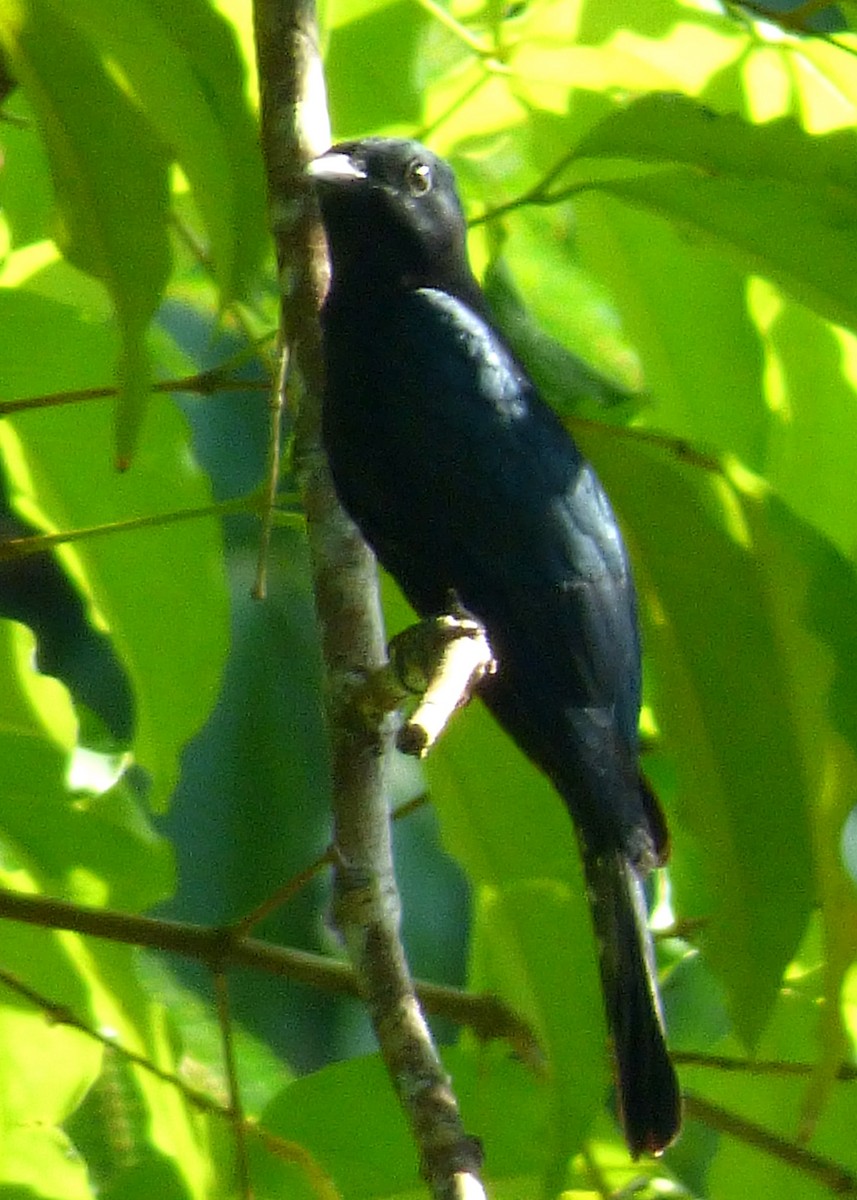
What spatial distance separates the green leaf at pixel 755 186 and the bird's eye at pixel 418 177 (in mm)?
830

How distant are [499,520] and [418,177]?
2.04ft

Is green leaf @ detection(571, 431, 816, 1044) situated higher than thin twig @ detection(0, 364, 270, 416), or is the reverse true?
thin twig @ detection(0, 364, 270, 416)

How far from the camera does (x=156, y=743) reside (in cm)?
175

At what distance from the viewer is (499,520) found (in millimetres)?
2053

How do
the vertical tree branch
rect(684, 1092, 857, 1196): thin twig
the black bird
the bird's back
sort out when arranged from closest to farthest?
the vertical tree branch → rect(684, 1092, 857, 1196): thin twig → the black bird → the bird's back

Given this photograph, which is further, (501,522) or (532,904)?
(501,522)

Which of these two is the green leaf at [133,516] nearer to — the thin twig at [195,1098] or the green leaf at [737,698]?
the thin twig at [195,1098]

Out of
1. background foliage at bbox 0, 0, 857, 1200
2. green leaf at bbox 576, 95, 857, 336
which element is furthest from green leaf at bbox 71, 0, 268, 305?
green leaf at bbox 576, 95, 857, 336

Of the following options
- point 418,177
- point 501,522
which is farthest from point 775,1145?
point 418,177

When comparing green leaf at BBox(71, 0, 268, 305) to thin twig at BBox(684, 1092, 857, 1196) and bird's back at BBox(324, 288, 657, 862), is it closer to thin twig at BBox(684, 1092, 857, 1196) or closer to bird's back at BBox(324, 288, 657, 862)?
bird's back at BBox(324, 288, 657, 862)

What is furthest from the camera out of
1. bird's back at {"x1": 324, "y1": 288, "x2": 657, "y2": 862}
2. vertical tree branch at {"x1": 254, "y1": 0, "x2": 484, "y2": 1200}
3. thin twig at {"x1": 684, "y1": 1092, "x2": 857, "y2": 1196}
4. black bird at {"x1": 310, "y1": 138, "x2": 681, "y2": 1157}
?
bird's back at {"x1": 324, "y1": 288, "x2": 657, "y2": 862}

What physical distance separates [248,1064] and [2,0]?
2.00 meters

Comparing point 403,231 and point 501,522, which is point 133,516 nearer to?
point 501,522

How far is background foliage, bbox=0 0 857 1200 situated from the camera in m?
1.53
